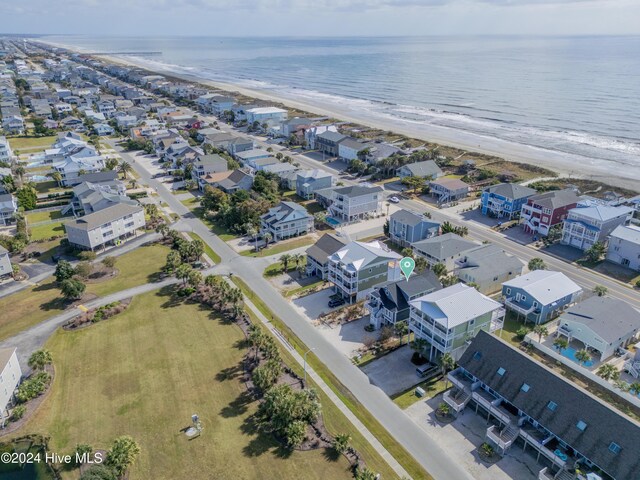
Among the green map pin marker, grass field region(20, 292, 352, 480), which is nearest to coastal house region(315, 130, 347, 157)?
the green map pin marker

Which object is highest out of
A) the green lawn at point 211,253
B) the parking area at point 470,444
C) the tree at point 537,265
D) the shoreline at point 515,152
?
the tree at point 537,265

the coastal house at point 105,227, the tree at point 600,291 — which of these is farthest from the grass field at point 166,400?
the tree at point 600,291

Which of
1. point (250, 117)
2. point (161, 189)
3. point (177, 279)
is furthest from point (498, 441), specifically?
point (250, 117)

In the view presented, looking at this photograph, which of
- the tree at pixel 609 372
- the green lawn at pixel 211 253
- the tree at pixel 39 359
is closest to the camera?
the tree at pixel 609 372

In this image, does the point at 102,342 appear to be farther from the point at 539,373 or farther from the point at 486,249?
the point at 486,249

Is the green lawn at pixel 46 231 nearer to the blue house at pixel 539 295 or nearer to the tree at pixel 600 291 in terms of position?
the blue house at pixel 539 295

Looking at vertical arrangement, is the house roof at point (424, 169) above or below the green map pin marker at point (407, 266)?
below

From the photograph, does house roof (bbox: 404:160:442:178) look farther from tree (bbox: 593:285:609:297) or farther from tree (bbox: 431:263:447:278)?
tree (bbox: 593:285:609:297)
